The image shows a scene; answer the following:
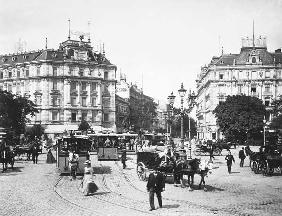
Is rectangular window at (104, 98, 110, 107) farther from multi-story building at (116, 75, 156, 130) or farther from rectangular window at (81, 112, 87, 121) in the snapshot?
multi-story building at (116, 75, 156, 130)

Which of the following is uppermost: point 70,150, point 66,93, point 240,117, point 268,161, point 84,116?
point 66,93

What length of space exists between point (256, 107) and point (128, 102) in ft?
194

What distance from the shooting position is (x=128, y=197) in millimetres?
16297

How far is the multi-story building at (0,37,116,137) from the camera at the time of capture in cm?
7669

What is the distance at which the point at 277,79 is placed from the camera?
81.9 meters

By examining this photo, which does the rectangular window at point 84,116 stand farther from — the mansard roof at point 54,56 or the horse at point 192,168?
the horse at point 192,168

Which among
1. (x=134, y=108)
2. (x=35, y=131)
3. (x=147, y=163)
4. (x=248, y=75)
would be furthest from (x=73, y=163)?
A: (x=134, y=108)

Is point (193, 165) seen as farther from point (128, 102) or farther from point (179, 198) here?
point (128, 102)

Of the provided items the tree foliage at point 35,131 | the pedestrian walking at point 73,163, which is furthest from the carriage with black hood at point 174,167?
the tree foliage at point 35,131

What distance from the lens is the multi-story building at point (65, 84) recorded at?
76688 mm

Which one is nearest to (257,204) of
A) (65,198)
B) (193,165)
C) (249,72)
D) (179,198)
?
(179,198)

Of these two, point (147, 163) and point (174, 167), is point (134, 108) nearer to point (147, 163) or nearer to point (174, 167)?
point (147, 163)

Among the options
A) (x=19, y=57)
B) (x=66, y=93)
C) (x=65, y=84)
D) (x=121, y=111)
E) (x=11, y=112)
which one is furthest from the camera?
(x=121, y=111)

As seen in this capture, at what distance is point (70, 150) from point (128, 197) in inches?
326
